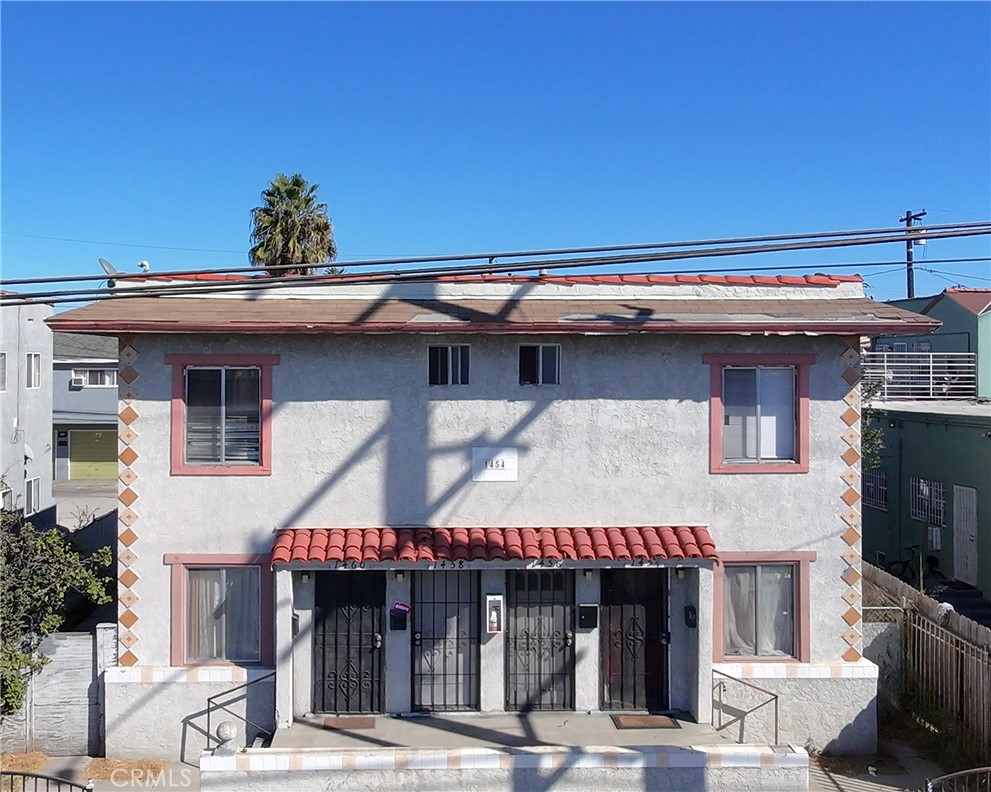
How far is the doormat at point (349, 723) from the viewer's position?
11.2 m

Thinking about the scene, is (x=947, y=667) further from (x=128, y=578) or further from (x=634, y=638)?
(x=128, y=578)

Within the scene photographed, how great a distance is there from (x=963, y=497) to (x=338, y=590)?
12.6 m

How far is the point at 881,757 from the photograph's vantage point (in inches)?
459

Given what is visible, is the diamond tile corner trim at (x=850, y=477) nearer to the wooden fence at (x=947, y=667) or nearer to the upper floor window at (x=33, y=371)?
the wooden fence at (x=947, y=667)

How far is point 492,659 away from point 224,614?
148 inches

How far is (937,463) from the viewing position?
1781 cm

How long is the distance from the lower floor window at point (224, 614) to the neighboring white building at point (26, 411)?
35.3 ft

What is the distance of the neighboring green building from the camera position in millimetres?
16344

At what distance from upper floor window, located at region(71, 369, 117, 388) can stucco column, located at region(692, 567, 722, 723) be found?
A: 31514mm

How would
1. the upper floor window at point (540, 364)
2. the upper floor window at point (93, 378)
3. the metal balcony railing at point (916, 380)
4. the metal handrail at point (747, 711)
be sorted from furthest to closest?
the upper floor window at point (93, 378)
the metal balcony railing at point (916, 380)
the upper floor window at point (540, 364)
the metal handrail at point (747, 711)

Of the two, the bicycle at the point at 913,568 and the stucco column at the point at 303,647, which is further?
the bicycle at the point at 913,568

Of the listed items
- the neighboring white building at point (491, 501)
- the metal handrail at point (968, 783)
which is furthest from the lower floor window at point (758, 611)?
the metal handrail at point (968, 783)

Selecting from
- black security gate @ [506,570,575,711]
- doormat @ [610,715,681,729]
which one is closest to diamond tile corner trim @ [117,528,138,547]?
black security gate @ [506,570,575,711]

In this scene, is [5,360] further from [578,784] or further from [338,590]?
[578,784]
